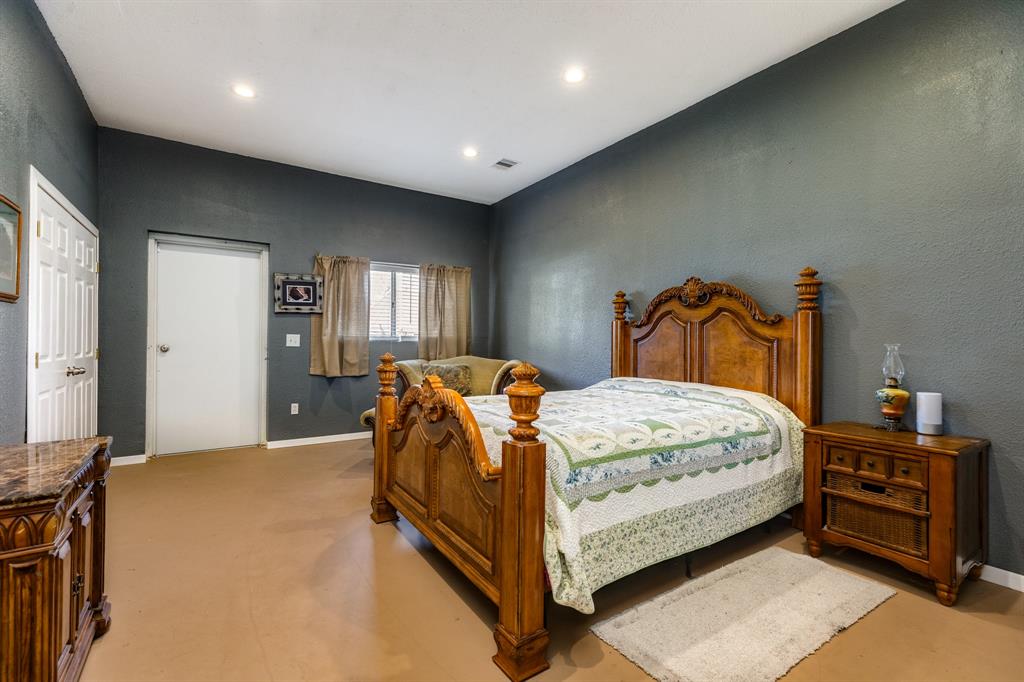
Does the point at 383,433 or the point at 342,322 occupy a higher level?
the point at 342,322

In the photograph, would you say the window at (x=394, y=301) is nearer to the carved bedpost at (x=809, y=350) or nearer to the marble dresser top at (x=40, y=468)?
the marble dresser top at (x=40, y=468)

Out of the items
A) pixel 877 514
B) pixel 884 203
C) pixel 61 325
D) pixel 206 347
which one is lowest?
pixel 877 514

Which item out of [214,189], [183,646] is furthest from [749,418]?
[214,189]

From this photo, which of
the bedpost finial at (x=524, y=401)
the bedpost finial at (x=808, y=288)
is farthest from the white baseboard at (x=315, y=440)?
the bedpost finial at (x=808, y=288)

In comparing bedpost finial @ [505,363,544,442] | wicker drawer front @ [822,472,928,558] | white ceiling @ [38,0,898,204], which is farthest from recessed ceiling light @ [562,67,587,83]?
wicker drawer front @ [822,472,928,558]

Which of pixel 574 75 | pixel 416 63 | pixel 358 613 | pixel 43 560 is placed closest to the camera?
pixel 43 560

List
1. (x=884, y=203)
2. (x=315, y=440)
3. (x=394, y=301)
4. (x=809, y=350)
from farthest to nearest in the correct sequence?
(x=394, y=301) → (x=315, y=440) → (x=809, y=350) → (x=884, y=203)

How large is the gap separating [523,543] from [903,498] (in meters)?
1.81

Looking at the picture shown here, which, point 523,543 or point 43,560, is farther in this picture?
point 523,543

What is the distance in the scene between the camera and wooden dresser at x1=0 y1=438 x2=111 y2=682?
110 centimetres

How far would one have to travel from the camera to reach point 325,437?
494 centimetres

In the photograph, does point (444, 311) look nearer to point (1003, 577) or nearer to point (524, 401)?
point (524, 401)

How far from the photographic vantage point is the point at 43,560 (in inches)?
45.1

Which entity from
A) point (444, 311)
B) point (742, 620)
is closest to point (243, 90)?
point (444, 311)
